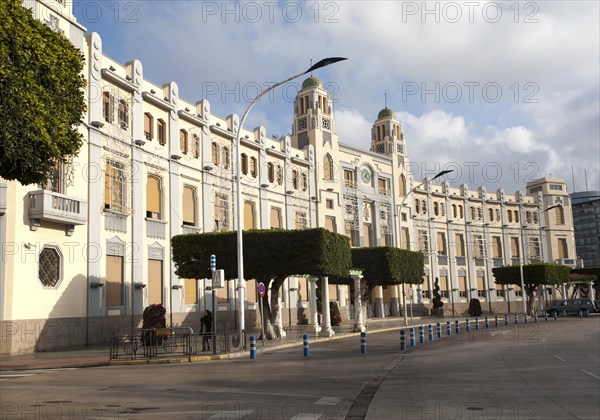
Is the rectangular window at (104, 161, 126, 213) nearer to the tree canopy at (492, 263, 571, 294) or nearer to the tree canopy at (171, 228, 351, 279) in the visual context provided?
the tree canopy at (171, 228, 351, 279)

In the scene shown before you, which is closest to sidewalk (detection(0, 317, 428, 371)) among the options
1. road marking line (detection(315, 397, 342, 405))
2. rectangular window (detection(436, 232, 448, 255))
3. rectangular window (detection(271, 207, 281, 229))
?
road marking line (detection(315, 397, 342, 405))

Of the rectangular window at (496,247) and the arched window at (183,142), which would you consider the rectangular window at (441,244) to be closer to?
the rectangular window at (496,247)

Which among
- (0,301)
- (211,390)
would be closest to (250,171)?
(0,301)

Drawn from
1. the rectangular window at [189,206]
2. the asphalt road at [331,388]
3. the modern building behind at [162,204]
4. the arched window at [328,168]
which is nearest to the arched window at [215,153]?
the modern building behind at [162,204]

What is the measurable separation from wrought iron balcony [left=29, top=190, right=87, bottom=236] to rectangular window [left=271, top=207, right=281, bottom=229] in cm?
2143

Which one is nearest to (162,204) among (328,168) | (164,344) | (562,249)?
(164,344)

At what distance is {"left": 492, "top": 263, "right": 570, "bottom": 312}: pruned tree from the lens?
6197 centimetres

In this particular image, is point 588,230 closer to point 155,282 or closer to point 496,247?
point 496,247

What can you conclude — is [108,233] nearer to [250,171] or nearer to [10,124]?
[250,171]

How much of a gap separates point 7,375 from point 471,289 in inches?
2523

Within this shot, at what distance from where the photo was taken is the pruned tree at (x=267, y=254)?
30750mm

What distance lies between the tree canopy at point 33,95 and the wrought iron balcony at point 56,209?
14.0 meters

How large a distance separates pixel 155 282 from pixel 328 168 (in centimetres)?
2611

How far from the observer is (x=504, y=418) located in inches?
368
